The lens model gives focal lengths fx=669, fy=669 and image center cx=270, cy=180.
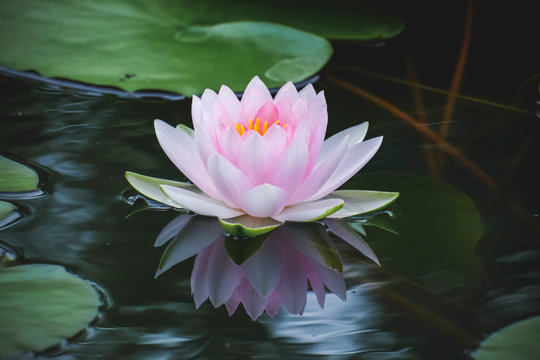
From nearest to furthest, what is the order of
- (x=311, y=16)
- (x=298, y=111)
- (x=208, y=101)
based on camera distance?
1. (x=298, y=111)
2. (x=208, y=101)
3. (x=311, y=16)

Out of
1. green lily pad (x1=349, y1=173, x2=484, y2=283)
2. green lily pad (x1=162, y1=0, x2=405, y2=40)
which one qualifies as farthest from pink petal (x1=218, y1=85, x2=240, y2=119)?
green lily pad (x1=162, y1=0, x2=405, y2=40)

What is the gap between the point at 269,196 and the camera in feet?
4.45

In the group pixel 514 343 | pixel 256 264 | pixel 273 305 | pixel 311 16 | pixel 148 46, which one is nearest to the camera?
pixel 514 343

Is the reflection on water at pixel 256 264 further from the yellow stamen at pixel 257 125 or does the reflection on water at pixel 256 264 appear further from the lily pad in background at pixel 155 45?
the lily pad in background at pixel 155 45

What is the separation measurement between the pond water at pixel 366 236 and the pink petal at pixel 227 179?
0.54 ft

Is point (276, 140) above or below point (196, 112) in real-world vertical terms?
below

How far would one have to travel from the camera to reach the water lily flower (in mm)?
1353

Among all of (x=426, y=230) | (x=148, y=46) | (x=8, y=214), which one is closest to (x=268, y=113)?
(x=426, y=230)

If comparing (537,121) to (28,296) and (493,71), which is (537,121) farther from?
(28,296)

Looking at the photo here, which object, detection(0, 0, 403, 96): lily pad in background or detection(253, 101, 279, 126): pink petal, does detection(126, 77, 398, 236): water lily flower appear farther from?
detection(0, 0, 403, 96): lily pad in background

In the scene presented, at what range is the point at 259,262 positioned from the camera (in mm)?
1351

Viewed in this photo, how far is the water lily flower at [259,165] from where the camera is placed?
1353mm

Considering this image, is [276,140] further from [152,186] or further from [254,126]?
[152,186]

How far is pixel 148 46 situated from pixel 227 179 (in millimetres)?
1158
